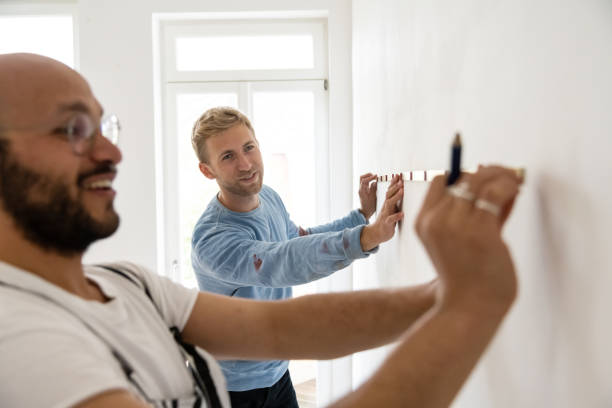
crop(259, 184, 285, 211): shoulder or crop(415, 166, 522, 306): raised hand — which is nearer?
crop(415, 166, 522, 306): raised hand

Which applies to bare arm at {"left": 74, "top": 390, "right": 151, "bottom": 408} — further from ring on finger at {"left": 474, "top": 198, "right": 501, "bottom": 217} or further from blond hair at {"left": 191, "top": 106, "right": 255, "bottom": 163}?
blond hair at {"left": 191, "top": 106, "right": 255, "bottom": 163}

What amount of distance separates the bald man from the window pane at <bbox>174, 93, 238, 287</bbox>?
7.60 feet

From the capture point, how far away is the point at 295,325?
80 cm

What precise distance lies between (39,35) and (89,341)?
3386 mm

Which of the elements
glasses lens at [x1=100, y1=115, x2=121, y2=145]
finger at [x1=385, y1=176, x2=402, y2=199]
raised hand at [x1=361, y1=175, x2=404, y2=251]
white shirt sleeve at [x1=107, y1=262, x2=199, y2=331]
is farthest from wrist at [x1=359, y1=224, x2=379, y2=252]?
glasses lens at [x1=100, y1=115, x2=121, y2=145]

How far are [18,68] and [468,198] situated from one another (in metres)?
0.65

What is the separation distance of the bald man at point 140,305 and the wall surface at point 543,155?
0.05 metres

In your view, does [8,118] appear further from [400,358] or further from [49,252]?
[400,358]

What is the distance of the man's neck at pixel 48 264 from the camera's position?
25.4 inches

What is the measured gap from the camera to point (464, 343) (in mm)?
421

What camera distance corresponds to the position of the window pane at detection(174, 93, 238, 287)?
125 inches

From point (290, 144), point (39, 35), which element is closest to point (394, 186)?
point (290, 144)

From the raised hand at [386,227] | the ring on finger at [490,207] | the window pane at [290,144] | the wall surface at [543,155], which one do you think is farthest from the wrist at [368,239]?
the window pane at [290,144]

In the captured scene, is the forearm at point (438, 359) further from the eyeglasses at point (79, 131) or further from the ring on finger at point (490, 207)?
the eyeglasses at point (79, 131)
